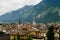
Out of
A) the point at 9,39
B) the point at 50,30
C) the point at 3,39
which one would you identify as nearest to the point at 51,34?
the point at 50,30

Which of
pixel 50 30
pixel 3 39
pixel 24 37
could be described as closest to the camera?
pixel 50 30

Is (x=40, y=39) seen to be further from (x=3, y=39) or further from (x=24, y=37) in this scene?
(x=3, y=39)

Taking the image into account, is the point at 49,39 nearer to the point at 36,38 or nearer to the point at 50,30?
the point at 50,30

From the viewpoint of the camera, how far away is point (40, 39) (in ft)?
184

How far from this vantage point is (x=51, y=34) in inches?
1435

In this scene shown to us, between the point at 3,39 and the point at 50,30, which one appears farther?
the point at 3,39

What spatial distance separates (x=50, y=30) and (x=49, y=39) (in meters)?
1.39

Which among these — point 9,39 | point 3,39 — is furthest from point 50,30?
point 9,39

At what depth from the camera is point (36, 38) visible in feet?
184

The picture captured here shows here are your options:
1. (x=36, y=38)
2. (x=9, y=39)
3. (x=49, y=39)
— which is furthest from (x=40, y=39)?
(x=49, y=39)

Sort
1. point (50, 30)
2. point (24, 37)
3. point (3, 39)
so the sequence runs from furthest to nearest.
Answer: point (24, 37) → point (3, 39) → point (50, 30)

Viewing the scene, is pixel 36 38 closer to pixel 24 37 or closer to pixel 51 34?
pixel 24 37

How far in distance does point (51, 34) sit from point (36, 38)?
19835mm

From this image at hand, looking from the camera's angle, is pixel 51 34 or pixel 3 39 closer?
pixel 51 34
